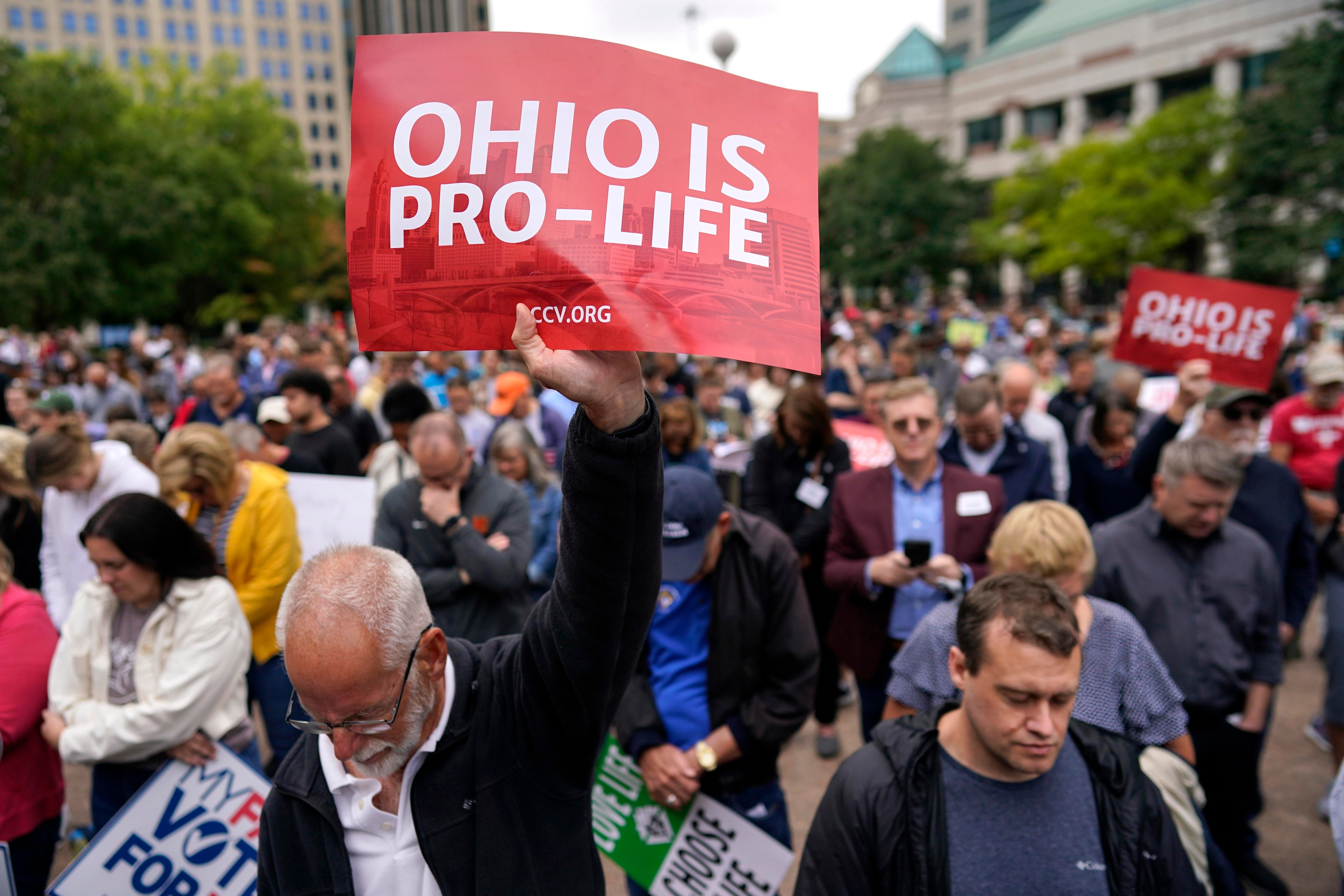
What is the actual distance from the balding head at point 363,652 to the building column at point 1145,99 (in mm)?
59802

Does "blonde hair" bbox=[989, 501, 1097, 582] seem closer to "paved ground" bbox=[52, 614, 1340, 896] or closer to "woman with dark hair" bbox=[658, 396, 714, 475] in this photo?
"paved ground" bbox=[52, 614, 1340, 896]

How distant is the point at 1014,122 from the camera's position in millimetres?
59312

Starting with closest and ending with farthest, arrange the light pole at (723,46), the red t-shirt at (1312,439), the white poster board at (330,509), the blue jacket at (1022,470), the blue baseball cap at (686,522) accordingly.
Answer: the blue baseball cap at (686,522), the blue jacket at (1022,470), the white poster board at (330,509), the red t-shirt at (1312,439), the light pole at (723,46)

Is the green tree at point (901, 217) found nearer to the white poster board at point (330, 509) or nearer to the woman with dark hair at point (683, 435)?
the woman with dark hair at point (683, 435)

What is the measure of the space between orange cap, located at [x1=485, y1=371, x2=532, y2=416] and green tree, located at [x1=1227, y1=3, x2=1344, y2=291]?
3252 cm

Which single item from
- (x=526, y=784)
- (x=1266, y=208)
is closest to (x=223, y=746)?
(x=526, y=784)

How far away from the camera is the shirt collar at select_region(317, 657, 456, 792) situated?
1.72 meters

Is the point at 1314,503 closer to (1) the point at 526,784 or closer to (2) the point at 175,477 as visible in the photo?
(1) the point at 526,784

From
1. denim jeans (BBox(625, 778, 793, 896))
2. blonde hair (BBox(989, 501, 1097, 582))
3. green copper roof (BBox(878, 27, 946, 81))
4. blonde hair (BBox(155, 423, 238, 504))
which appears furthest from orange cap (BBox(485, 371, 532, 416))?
green copper roof (BBox(878, 27, 946, 81))

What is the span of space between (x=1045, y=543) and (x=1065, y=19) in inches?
2697

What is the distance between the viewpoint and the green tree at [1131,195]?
3912 cm

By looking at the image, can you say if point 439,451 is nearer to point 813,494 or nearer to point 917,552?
point 917,552

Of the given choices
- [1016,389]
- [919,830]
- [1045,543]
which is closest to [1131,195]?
[1016,389]

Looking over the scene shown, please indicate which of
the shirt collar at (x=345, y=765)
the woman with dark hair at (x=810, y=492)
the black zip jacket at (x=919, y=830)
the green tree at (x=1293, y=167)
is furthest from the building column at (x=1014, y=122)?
the shirt collar at (x=345, y=765)
